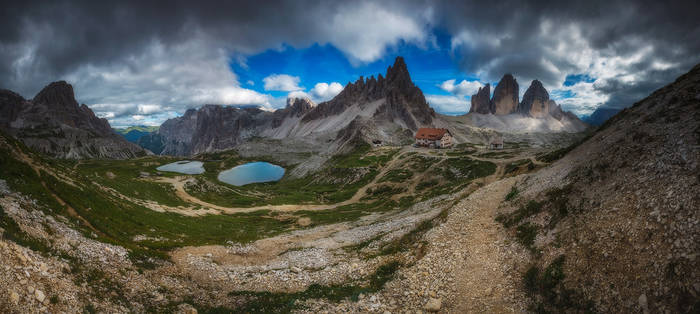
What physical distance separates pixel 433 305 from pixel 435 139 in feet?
484

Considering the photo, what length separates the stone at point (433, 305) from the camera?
1634cm

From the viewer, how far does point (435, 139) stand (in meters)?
156

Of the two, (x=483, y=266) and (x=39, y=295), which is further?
(x=483, y=266)

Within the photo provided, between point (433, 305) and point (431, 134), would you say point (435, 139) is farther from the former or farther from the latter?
point (433, 305)

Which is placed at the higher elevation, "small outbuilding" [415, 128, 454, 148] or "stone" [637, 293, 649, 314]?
"small outbuilding" [415, 128, 454, 148]

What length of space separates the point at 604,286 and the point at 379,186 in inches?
3433

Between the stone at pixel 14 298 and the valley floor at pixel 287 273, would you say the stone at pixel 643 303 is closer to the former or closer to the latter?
the valley floor at pixel 287 273

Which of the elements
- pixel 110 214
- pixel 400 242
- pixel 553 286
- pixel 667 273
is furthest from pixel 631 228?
pixel 110 214

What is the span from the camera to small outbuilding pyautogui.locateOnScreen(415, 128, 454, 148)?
6112 inches

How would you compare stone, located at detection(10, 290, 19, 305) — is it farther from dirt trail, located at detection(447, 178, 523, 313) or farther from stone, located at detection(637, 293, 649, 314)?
stone, located at detection(637, 293, 649, 314)

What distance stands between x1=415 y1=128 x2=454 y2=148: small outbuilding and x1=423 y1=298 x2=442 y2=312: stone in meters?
146

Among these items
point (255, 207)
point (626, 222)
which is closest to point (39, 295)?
point (626, 222)

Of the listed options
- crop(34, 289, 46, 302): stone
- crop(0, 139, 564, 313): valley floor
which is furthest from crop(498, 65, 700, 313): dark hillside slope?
crop(34, 289, 46, 302): stone

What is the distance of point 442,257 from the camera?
70.8 feet
